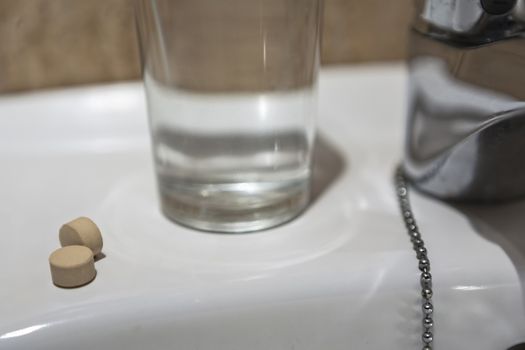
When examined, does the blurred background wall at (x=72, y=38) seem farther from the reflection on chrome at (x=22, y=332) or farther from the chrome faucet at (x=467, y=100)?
the reflection on chrome at (x=22, y=332)

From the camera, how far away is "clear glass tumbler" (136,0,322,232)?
0.34m

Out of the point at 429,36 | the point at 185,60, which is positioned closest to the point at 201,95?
the point at 185,60

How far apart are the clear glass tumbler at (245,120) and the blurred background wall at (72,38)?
0.11m

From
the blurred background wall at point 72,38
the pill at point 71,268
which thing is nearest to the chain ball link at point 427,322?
the pill at point 71,268

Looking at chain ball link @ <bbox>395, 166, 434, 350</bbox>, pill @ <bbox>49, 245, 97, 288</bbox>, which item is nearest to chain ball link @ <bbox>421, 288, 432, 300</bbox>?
chain ball link @ <bbox>395, 166, 434, 350</bbox>

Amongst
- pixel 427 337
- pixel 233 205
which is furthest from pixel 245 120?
pixel 427 337

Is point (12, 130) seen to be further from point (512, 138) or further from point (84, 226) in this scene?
point (512, 138)

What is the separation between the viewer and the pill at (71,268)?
29cm

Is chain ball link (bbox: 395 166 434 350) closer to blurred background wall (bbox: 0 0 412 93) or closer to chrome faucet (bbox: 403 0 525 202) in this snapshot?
chrome faucet (bbox: 403 0 525 202)

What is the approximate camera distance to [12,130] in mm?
430

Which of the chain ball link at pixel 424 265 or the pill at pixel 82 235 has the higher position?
the pill at pixel 82 235

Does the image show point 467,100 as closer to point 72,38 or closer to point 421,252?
point 421,252

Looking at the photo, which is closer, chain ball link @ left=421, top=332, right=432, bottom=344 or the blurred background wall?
chain ball link @ left=421, top=332, right=432, bottom=344

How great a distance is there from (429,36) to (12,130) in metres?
0.28
